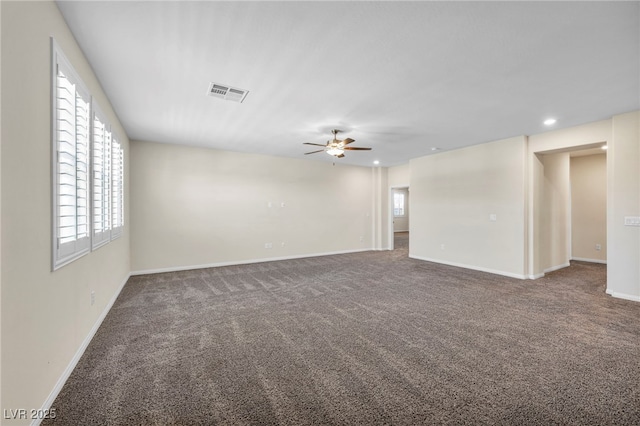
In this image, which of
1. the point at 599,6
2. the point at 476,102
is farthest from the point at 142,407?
the point at 476,102

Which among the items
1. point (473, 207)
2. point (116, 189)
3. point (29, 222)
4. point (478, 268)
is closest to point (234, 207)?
point (116, 189)

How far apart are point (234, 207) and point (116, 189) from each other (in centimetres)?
275

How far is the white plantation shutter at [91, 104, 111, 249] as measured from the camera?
2957mm

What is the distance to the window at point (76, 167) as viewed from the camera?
6.52 ft

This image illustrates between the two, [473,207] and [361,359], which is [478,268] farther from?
[361,359]

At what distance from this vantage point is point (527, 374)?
2.22 metres

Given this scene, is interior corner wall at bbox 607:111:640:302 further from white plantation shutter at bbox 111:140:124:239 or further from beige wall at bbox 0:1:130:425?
white plantation shutter at bbox 111:140:124:239

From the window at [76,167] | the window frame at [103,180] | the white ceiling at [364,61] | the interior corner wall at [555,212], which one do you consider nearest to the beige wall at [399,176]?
the interior corner wall at [555,212]

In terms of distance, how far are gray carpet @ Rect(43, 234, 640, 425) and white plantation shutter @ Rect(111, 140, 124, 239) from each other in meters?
1.09

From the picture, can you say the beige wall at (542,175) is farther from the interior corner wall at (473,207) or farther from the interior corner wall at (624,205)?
the interior corner wall at (624,205)

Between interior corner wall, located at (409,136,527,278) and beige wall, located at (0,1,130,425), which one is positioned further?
interior corner wall, located at (409,136,527,278)

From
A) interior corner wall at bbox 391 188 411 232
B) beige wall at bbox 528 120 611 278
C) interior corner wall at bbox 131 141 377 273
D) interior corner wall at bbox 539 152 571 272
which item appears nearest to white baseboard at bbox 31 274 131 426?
interior corner wall at bbox 131 141 377 273

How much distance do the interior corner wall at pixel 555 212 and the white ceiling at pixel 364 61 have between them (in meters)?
1.64

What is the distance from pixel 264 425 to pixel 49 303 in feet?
5.39
